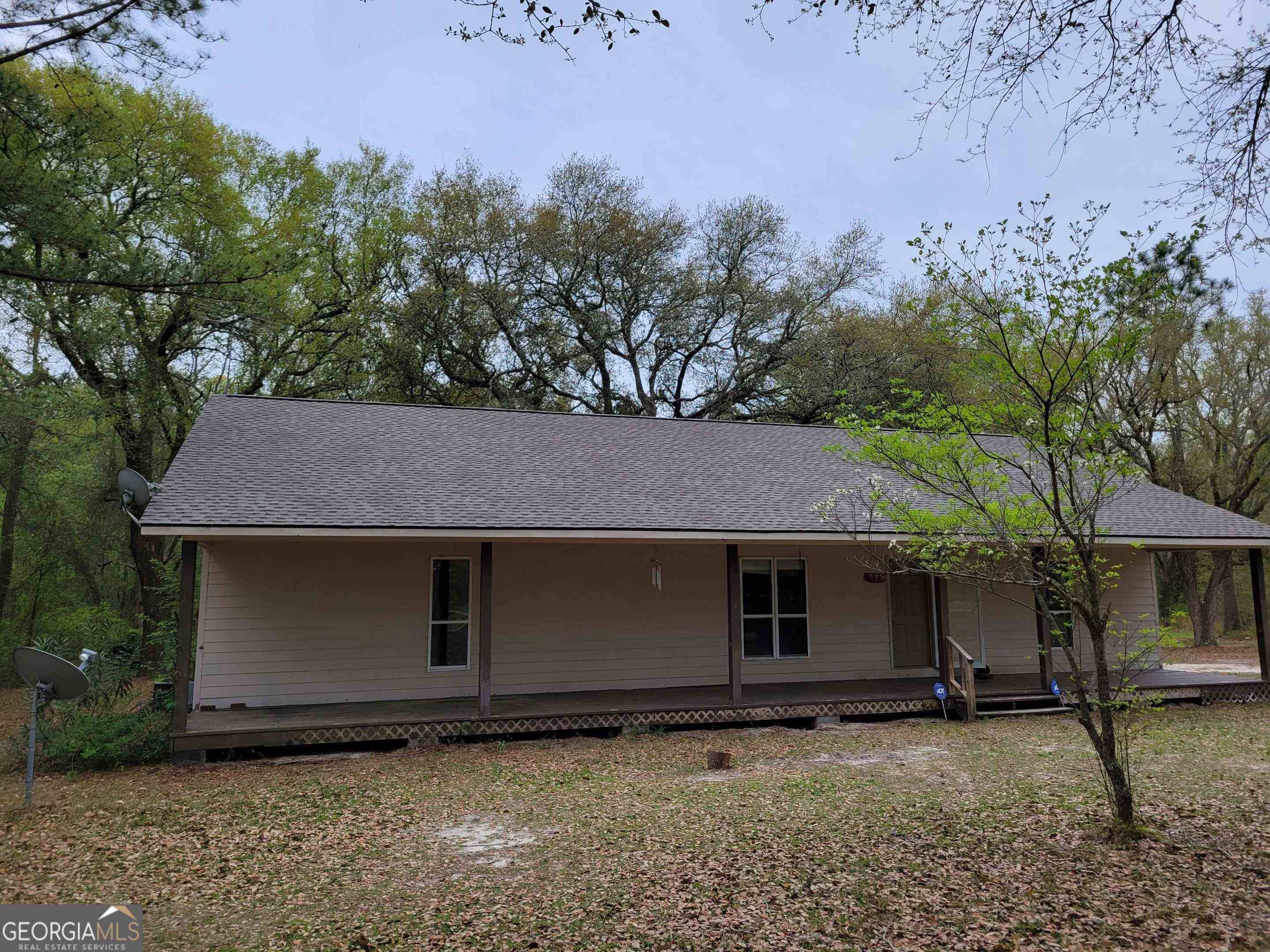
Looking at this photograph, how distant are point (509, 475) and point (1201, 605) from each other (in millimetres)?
22120

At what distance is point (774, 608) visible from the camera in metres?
12.7

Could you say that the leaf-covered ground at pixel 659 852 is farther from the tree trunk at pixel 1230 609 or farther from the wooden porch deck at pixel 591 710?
the tree trunk at pixel 1230 609

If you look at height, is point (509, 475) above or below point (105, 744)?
above

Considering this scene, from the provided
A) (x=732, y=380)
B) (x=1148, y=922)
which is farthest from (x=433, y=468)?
(x=732, y=380)

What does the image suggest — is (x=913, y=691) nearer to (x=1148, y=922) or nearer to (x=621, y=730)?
(x=621, y=730)

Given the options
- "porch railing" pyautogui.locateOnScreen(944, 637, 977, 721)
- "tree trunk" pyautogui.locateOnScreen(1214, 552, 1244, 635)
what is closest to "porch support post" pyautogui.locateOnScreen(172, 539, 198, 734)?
"porch railing" pyautogui.locateOnScreen(944, 637, 977, 721)

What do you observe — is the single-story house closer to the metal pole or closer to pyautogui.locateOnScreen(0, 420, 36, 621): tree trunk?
the metal pole

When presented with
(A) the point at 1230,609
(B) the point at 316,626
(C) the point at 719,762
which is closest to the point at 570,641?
(B) the point at 316,626

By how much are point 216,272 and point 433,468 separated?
361 centimetres

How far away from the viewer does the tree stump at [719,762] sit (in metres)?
8.74

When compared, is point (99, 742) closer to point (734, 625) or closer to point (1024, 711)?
point (734, 625)

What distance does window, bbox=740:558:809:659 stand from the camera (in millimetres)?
12594

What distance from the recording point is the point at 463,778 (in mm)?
8352

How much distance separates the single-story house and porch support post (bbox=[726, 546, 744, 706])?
55mm
